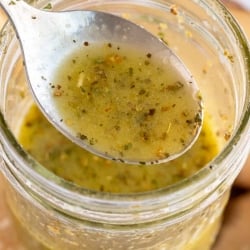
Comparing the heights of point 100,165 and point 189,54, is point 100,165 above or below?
below

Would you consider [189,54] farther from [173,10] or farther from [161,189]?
[161,189]

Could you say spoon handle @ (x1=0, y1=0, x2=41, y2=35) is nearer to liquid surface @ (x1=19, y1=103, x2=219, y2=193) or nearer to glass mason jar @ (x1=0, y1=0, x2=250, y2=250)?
glass mason jar @ (x1=0, y1=0, x2=250, y2=250)

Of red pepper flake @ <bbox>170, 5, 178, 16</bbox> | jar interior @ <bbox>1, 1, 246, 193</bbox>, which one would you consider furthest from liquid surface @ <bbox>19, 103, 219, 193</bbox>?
red pepper flake @ <bbox>170, 5, 178, 16</bbox>

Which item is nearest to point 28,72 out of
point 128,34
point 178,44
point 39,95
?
point 39,95

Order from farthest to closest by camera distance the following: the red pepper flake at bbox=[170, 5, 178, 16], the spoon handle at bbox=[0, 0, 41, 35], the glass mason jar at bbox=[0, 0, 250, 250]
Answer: the red pepper flake at bbox=[170, 5, 178, 16]
the spoon handle at bbox=[0, 0, 41, 35]
the glass mason jar at bbox=[0, 0, 250, 250]

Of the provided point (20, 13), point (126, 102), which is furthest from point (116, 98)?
point (20, 13)

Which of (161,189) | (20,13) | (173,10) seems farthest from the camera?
(173,10)
